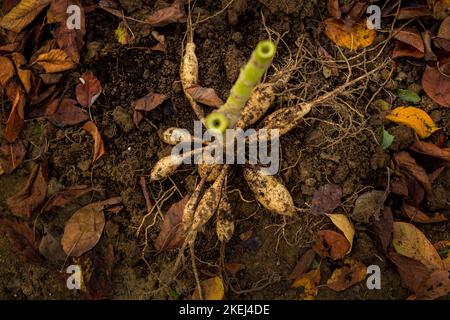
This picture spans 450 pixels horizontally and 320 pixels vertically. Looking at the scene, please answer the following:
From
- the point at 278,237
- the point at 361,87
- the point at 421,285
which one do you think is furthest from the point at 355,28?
the point at 421,285

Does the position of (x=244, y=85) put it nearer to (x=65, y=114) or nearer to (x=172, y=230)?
(x=172, y=230)

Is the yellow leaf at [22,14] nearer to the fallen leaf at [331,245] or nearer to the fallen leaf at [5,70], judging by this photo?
the fallen leaf at [5,70]

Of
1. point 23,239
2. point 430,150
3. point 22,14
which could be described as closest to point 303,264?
point 430,150

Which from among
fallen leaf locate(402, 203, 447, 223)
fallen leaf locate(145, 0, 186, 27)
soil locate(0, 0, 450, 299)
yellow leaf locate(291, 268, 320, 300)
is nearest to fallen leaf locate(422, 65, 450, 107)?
soil locate(0, 0, 450, 299)

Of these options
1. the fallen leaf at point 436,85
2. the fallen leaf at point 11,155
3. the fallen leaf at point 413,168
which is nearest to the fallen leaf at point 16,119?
the fallen leaf at point 11,155

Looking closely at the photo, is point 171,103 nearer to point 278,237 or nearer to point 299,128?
point 299,128

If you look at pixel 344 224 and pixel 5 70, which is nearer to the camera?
pixel 344 224

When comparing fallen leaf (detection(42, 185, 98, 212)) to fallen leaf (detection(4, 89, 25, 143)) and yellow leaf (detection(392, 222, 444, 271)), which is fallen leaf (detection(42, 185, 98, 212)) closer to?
fallen leaf (detection(4, 89, 25, 143))
